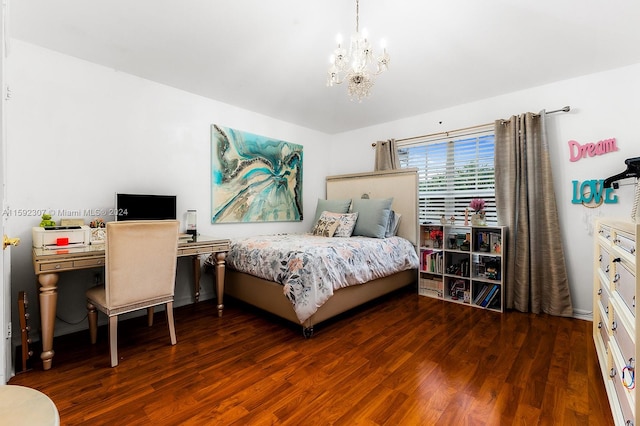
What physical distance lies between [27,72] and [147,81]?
0.87 m

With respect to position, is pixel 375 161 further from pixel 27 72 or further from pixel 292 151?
pixel 27 72

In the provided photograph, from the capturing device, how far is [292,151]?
4.27 meters

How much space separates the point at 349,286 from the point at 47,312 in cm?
222

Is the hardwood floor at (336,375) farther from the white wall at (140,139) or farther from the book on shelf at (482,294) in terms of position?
the white wall at (140,139)

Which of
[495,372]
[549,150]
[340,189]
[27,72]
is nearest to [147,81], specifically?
[27,72]

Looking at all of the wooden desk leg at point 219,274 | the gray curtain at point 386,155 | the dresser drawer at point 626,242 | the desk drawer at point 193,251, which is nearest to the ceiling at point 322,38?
the gray curtain at point 386,155

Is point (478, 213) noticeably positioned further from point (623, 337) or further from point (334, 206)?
point (623, 337)

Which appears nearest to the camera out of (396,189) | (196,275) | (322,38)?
(322,38)

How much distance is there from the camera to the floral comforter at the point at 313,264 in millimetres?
2334

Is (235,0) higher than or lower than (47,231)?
higher

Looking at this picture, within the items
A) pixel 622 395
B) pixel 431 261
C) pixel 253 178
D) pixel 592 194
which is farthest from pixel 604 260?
pixel 253 178

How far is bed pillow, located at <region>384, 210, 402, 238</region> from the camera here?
3730mm

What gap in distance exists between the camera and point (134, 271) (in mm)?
2014

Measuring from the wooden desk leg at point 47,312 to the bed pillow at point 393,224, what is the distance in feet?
10.3
